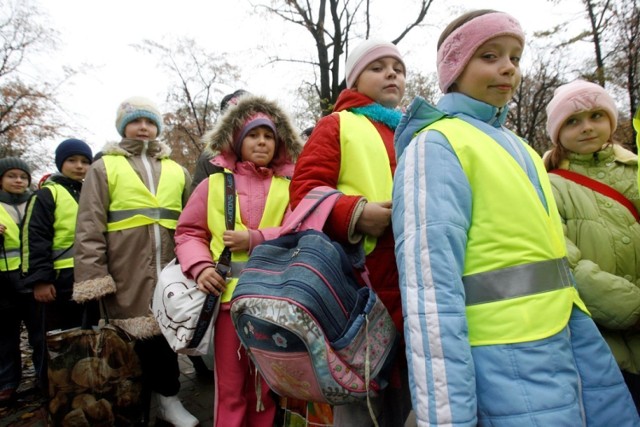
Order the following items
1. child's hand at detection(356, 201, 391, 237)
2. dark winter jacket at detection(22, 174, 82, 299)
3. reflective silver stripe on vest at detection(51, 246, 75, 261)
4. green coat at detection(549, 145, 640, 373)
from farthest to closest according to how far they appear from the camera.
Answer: reflective silver stripe on vest at detection(51, 246, 75, 261) → dark winter jacket at detection(22, 174, 82, 299) → green coat at detection(549, 145, 640, 373) → child's hand at detection(356, 201, 391, 237)

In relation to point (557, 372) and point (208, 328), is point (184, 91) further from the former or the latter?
point (557, 372)

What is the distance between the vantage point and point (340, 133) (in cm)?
171

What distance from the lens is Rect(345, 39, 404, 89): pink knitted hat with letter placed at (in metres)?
1.85

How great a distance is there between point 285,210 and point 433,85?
709 inches

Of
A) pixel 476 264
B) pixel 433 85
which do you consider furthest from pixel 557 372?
pixel 433 85

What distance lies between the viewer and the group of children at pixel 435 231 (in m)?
1.10

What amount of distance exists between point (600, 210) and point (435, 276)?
4.22 ft

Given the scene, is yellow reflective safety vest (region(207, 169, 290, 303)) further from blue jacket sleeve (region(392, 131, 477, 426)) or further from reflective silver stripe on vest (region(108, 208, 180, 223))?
blue jacket sleeve (region(392, 131, 477, 426))

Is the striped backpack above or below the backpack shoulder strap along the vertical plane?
below

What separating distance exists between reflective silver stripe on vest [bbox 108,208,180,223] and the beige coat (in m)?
0.05

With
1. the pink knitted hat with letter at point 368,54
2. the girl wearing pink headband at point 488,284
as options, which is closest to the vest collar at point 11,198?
the pink knitted hat with letter at point 368,54

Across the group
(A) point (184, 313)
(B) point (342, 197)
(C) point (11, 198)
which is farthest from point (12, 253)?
(B) point (342, 197)

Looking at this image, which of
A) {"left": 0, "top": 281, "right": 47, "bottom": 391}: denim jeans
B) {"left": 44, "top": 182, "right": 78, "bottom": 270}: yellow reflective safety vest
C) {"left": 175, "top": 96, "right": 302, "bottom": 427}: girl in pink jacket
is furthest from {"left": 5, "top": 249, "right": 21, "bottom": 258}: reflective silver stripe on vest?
{"left": 175, "top": 96, "right": 302, "bottom": 427}: girl in pink jacket

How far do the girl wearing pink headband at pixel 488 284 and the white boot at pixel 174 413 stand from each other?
2118 mm
